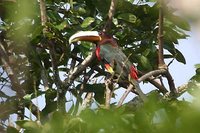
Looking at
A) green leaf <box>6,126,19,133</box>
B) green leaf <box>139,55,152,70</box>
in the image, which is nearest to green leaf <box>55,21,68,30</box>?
green leaf <box>139,55,152,70</box>

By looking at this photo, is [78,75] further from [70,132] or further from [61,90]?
[70,132]

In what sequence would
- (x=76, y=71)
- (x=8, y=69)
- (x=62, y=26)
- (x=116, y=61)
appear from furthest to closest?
(x=116, y=61) → (x=76, y=71) → (x=62, y=26) → (x=8, y=69)

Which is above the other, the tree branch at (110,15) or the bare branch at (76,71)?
the tree branch at (110,15)

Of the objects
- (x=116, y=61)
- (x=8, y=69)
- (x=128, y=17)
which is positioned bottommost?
(x=116, y=61)

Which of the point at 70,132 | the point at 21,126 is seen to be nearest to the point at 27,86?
the point at 21,126

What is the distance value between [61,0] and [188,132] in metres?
2.47

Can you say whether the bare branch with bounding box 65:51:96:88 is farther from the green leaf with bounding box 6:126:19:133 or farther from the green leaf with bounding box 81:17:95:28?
the green leaf with bounding box 6:126:19:133

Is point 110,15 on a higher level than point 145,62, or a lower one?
higher

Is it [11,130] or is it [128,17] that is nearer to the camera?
[11,130]

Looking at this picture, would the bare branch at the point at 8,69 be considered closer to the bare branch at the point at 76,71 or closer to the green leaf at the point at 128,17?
the bare branch at the point at 76,71

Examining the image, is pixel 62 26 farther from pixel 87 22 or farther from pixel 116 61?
pixel 116 61

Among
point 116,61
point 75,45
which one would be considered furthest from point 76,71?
point 116,61

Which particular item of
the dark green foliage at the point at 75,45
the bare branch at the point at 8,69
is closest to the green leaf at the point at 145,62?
the dark green foliage at the point at 75,45

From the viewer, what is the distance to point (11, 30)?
2469 millimetres
